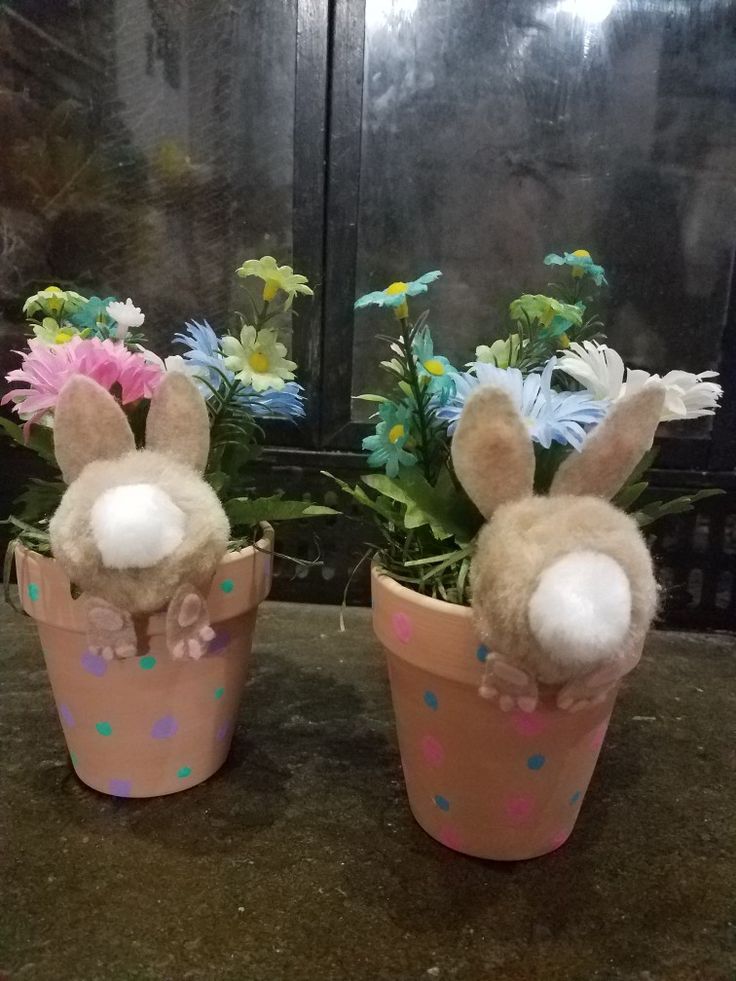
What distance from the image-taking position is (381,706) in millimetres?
823

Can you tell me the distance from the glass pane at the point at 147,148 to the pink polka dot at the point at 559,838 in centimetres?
78

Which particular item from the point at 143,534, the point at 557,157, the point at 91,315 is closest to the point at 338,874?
the point at 143,534

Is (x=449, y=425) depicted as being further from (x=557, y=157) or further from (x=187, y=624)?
(x=557, y=157)

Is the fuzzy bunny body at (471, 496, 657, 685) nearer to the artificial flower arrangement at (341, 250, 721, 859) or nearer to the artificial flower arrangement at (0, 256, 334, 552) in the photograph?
the artificial flower arrangement at (341, 250, 721, 859)

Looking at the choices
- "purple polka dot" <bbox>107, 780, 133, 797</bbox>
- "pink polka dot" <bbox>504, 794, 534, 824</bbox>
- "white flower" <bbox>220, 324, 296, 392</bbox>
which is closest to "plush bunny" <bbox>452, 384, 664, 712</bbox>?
"pink polka dot" <bbox>504, 794, 534, 824</bbox>

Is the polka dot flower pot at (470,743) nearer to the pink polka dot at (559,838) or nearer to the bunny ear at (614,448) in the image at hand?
the pink polka dot at (559,838)

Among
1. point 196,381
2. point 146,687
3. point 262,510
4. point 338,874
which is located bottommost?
point 338,874

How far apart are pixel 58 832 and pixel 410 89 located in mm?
935

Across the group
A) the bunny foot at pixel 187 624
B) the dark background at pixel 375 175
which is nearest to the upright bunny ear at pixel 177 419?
the bunny foot at pixel 187 624

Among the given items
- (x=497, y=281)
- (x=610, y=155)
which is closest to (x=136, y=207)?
(x=497, y=281)

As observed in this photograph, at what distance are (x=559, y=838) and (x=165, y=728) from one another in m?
0.33

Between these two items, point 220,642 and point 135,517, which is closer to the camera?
point 135,517

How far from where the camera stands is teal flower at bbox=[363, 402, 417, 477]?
0.59m

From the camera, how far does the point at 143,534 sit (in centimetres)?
49
